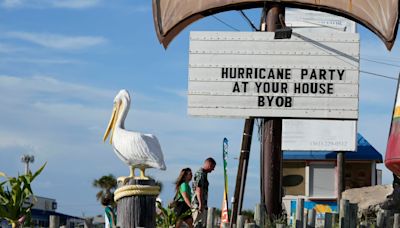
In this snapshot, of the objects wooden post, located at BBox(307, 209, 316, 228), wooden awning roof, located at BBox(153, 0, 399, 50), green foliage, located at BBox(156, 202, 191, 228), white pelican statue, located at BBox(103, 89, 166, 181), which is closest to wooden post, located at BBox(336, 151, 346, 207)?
wooden awning roof, located at BBox(153, 0, 399, 50)

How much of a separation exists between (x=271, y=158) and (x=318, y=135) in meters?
16.9

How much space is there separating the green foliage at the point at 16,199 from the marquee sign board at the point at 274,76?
5.65 meters

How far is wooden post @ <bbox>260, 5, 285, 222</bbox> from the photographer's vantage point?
15.1m

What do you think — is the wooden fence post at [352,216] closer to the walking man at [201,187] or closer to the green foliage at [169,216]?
the walking man at [201,187]

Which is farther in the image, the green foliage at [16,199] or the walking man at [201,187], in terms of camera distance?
the walking man at [201,187]

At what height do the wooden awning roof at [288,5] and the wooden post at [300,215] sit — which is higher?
the wooden awning roof at [288,5]

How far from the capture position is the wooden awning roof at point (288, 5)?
14.6 meters

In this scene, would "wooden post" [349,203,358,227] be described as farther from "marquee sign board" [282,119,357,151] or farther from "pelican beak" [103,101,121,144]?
"marquee sign board" [282,119,357,151]

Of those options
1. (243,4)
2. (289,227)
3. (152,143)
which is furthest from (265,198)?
(152,143)

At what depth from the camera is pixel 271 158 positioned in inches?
599

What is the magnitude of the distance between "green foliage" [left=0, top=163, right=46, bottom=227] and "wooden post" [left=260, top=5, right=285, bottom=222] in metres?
6.46

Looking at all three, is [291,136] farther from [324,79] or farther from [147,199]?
[147,199]

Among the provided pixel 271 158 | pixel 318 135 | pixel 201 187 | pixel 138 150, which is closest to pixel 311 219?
pixel 201 187

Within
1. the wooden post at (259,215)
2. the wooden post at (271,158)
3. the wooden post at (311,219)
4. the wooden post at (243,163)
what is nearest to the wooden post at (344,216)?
the wooden post at (311,219)
